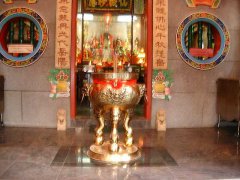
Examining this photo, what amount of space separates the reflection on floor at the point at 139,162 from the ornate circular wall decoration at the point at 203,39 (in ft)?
4.54

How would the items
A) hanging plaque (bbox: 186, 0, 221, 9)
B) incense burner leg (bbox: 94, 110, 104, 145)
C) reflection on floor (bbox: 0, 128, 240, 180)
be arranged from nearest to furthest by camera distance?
reflection on floor (bbox: 0, 128, 240, 180) < incense burner leg (bbox: 94, 110, 104, 145) < hanging plaque (bbox: 186, 0, 221, 9)

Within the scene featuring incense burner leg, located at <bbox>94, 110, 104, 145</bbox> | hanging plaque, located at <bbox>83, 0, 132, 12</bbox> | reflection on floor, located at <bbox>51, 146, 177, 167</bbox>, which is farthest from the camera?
hanging plaque, located at <bbox>83, 0, 132, 12</bbox>

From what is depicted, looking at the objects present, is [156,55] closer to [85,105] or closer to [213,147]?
[213,147]

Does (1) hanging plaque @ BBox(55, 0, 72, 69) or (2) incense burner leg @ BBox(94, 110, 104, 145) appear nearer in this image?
(2) incense burner leg @ BBox(94, 110, 104, 145)

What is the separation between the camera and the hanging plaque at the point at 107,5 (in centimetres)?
1043

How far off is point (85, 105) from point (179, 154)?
13.9ft

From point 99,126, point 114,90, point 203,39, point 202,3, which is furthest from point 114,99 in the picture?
point 203,39

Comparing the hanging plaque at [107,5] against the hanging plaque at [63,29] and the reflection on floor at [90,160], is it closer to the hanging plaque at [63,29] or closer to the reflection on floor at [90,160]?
the hanging plaque at [63,29]

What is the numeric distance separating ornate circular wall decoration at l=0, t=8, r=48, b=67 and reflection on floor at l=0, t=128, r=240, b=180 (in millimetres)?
1345

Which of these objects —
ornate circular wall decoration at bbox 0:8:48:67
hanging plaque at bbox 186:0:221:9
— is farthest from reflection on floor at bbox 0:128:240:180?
hanging plaque at bbox 186:0:221:9

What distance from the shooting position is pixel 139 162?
157 inches

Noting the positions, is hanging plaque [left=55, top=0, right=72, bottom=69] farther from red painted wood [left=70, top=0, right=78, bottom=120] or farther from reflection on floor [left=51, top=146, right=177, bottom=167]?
reflection on floor [left=51, top=146, right=177, bottom=167]

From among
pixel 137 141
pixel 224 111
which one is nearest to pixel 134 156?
pixel 137 141

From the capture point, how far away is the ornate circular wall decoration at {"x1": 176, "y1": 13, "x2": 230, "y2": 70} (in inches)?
244
